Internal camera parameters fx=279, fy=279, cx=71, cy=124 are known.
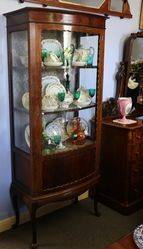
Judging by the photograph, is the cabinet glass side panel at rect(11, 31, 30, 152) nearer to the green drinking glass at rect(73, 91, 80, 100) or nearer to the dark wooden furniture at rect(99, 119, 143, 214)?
the green drinking glass at rect(73, 91, 80, 100)

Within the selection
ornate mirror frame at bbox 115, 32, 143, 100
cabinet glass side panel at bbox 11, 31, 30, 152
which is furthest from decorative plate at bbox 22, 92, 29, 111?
ornate mirror frame at bbox 115, 32, 143, 100

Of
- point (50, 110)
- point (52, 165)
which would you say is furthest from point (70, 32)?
point (52, 165)

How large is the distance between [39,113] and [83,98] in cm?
48

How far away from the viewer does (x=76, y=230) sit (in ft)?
7.37

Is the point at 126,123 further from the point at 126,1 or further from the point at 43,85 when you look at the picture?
the point at 126,1

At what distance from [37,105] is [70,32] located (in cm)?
55

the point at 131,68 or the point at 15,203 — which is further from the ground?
the point at 131,68

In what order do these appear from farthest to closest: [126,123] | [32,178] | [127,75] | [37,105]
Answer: [127,75]
[126,123]
[32,178]
[37,105]

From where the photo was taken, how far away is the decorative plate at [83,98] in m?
2.15

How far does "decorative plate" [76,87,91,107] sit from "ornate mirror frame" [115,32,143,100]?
0.61 meters

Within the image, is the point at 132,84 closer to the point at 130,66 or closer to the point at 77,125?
the point at 130,66

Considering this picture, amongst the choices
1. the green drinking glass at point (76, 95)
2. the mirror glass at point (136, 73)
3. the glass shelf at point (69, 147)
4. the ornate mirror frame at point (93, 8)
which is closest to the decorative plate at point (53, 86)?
the green drinking glass at point (76, 95)

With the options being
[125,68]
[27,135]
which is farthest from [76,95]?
[125,68]

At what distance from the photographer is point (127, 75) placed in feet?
8.67
